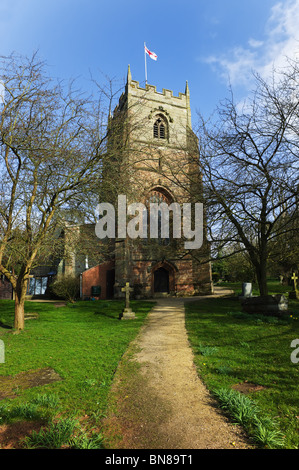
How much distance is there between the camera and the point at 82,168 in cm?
930

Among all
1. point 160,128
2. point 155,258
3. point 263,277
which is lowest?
point 263,277

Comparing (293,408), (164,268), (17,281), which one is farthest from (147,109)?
(293,408)

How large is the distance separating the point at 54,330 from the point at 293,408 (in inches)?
316

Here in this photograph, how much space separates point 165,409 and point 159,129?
25398mm

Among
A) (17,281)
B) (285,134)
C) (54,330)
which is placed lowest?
(54,330)

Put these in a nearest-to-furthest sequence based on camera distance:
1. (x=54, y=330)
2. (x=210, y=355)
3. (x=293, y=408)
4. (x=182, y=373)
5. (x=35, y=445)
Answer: (x=35, y=445) → (x=293, y=408) → (x=182, y=373) → (x=210, y=355) → (x=54, y=330)

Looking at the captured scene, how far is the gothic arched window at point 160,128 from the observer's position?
2522 centimetres

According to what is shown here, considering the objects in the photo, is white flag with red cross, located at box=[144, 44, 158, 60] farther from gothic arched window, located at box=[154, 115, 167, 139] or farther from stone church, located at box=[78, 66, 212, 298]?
gothic arched window, located at box=[154, 115, 167, 139]

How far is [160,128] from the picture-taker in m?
25.6

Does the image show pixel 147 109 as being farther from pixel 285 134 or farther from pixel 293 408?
pixel 293 408

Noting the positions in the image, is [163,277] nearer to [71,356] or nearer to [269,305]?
[269,305]

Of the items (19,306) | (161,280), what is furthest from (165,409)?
(161,280)

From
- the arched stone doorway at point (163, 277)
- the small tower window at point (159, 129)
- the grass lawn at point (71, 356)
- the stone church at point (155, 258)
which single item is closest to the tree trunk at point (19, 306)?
the grass lawn at point (71, 356)

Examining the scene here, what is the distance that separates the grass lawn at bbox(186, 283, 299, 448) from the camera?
12.0ft
